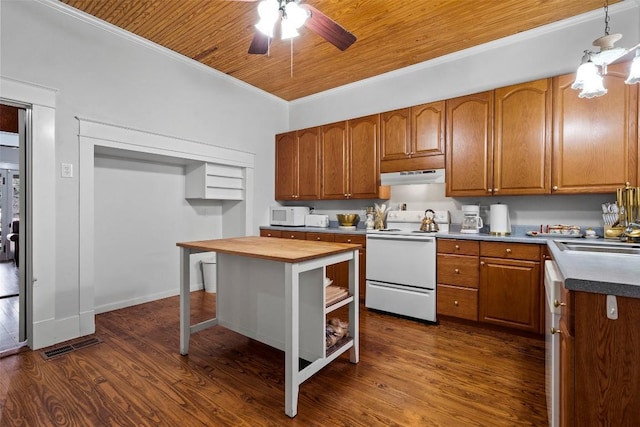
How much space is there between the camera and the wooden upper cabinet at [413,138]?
3.23 metres

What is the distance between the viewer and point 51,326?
2.47 meters

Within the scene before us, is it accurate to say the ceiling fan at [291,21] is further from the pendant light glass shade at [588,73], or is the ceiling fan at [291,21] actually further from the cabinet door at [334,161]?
the cabinet door at [334,161]

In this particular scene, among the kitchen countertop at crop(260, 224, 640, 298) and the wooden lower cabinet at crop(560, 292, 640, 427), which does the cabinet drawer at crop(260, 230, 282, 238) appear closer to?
the kitchen countertop at crop(260, 224, 640, 298)

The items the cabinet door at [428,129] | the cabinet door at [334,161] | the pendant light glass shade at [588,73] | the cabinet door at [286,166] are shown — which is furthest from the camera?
the cabinet door at [286,166]

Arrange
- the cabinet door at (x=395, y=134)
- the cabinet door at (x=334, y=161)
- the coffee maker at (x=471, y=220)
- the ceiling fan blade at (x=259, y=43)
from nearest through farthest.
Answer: the ceiling fan blade at (x=259, y=43) → the coffee maker at (x=471, y=220) → the cabinet door at (x=395, y=134) → the cabinet door at (x=334, y=161)

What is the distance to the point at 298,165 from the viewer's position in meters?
4.42

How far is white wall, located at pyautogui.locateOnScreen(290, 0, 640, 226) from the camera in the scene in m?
2.71

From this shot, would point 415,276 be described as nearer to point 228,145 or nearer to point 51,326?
point 228,145

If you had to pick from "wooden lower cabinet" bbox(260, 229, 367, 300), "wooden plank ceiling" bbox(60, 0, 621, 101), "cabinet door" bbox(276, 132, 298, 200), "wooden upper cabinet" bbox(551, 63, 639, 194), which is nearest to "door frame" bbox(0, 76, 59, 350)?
"wooden plank ceiling" bbox(60, 0, 621, 101)

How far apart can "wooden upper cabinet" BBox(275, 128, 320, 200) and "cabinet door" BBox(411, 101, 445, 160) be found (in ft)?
4.46

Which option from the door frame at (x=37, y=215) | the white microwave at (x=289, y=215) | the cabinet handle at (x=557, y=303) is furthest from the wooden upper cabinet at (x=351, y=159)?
the door frame at (x=37, y=215)

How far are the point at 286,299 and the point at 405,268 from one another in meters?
1.77

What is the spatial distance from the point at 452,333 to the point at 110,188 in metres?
3.74

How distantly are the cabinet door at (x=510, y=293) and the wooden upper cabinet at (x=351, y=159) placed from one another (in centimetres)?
153
